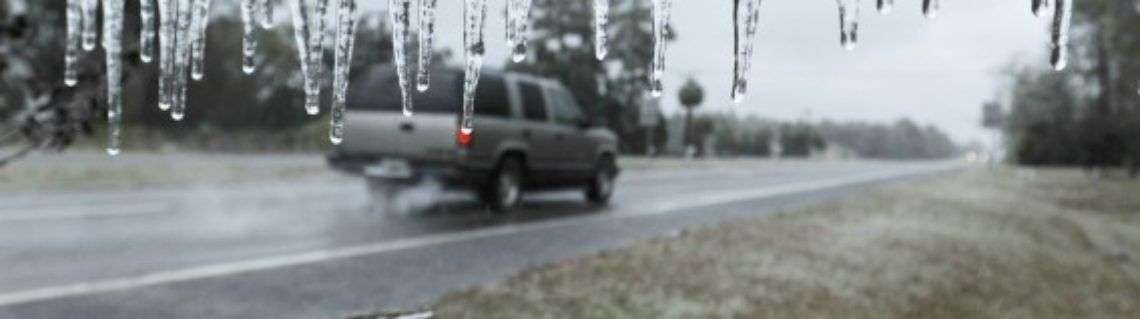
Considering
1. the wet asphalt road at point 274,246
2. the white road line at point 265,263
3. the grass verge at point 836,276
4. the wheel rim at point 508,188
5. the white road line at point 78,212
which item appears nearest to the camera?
the grass verge at point 836,276

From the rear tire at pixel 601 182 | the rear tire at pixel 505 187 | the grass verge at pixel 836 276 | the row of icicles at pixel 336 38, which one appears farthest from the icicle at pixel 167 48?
the rear tire at pixel 601 182

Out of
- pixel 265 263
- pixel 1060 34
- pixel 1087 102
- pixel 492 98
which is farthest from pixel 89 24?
pixel 1087 102

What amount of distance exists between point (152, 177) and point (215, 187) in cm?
198

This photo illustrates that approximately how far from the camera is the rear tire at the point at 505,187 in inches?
438

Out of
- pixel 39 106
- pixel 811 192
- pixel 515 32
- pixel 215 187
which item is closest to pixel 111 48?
pixel 515 32

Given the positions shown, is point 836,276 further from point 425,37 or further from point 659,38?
point 425,37

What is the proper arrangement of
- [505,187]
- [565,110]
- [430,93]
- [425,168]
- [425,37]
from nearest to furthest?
[425,37], [430,93], [425,168], [505,187], [565,110]

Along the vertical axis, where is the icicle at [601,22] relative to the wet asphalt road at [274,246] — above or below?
above

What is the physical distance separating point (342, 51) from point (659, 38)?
1.76ft

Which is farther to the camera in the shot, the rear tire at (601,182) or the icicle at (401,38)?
the rear tire at (601,182)

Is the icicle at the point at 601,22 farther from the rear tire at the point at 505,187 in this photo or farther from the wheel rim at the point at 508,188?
the wheel rim at the point at 508,188

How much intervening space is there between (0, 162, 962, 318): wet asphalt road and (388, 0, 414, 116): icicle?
296cm

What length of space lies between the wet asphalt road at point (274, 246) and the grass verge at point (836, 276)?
75 cm

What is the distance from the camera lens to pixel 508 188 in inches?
450
